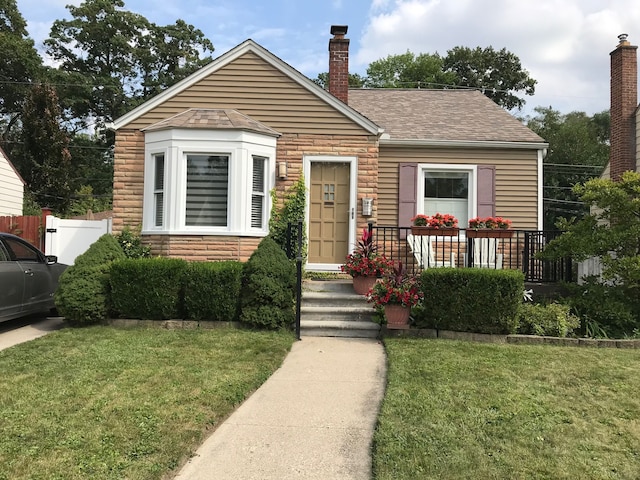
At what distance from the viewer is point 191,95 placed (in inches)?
393

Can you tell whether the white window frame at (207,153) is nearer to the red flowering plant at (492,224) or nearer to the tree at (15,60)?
the red flowering plant at (492,224)

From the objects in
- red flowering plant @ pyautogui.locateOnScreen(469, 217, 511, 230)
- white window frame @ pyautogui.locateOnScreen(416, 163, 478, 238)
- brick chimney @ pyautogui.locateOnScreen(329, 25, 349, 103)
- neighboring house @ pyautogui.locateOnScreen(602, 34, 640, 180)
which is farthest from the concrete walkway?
neighboring house @ pyautogui.locateOnScreen(602, 34, 640, 180)

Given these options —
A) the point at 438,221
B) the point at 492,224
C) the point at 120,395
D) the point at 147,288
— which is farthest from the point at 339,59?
the point at 120,395

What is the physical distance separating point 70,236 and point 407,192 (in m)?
7.75

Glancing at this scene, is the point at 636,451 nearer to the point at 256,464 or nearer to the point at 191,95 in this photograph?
the point at 256,464

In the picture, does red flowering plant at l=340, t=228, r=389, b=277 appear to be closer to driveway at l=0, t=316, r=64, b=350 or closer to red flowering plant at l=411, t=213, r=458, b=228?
red flowering plant at l=411, t=213, r=458, b=228

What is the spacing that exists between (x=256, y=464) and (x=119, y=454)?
89cm

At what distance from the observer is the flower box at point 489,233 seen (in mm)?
9109

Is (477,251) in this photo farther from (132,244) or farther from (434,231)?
(132,244)

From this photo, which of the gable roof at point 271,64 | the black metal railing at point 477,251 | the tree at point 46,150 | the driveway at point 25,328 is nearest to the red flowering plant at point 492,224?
the black metal railing at point 477,251

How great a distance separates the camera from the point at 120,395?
4.27 metres

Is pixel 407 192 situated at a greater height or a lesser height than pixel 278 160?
lesser

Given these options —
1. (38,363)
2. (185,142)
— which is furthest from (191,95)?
(38,363)

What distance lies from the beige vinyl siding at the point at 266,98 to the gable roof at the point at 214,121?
21 cm
